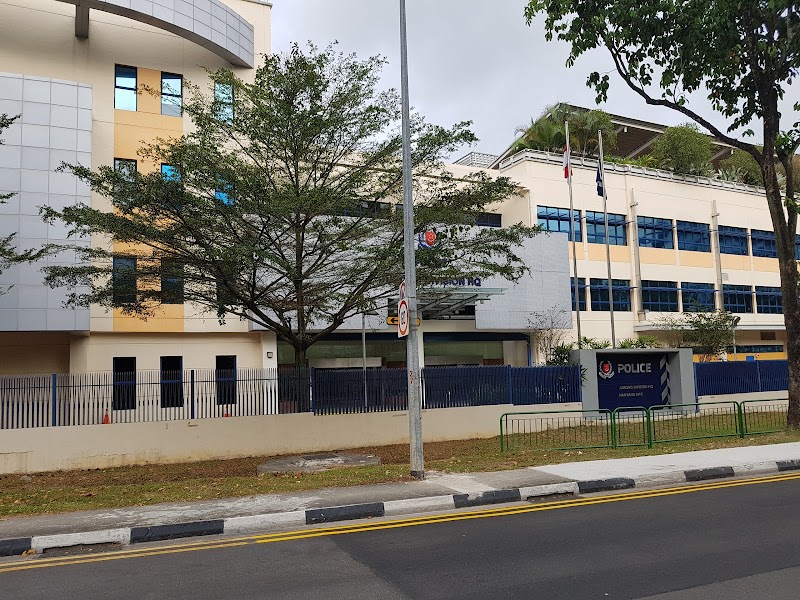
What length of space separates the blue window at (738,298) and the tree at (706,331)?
5805mm

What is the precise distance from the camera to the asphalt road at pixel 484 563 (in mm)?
5879

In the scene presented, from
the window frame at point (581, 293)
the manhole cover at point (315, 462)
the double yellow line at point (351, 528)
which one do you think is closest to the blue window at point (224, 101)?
the manhole cover at point (315, 462)

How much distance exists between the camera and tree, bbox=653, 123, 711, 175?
41.4 metres

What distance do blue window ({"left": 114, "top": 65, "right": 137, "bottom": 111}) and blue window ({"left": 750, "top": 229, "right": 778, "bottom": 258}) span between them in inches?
1477

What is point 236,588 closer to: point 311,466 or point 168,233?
point 311,466

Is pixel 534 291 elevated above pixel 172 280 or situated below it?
above

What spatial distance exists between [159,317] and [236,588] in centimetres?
2035

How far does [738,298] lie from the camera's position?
41.9m

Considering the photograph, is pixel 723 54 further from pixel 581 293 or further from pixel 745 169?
pixel 745 169

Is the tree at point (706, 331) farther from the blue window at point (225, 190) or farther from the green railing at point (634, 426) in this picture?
the blue window at point (225, 190)

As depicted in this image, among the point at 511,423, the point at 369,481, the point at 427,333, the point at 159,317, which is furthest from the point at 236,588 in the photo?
the point at 427,333

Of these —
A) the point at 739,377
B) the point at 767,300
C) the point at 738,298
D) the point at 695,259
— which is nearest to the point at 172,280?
the point at 739,377

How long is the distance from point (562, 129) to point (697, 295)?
12.8 metres

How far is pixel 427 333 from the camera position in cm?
3123
